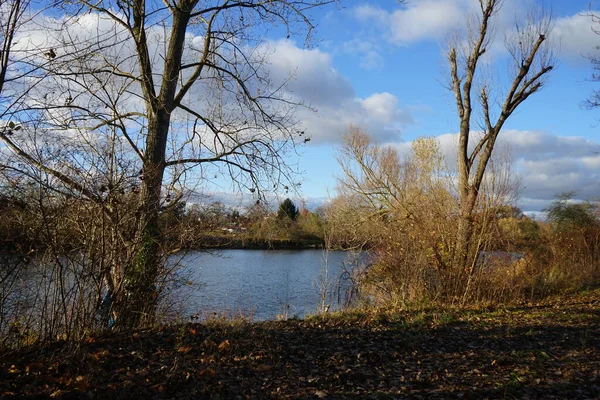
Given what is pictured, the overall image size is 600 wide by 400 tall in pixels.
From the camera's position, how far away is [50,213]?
5.32 meters

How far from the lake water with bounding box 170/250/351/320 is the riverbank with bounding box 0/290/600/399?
1769 millimetres

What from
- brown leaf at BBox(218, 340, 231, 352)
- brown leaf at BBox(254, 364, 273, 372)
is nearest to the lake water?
brown leaf at BBox(218, 340, 231, 352)

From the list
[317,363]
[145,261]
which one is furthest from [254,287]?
[317,363]

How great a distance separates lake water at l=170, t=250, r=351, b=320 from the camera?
362 inches

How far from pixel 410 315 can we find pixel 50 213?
6.15m

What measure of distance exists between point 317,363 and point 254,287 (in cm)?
929

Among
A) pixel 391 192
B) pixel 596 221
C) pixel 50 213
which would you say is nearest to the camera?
pixel 50 213

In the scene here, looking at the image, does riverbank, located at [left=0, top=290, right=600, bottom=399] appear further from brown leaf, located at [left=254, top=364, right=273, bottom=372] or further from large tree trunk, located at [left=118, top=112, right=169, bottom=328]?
large tree trunk, located at [left=118, top=112, right=169, bottom=328]

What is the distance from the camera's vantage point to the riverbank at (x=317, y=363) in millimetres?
4582

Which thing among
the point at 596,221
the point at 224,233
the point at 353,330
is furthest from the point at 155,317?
the point at 596,221

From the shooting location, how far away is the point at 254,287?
1476 cm

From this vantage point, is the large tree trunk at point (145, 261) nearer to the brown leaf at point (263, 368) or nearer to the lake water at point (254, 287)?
the lake water at point (254, 287)

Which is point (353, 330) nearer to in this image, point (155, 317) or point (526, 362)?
point (526, 362)

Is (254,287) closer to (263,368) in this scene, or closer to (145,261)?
(145,261)
